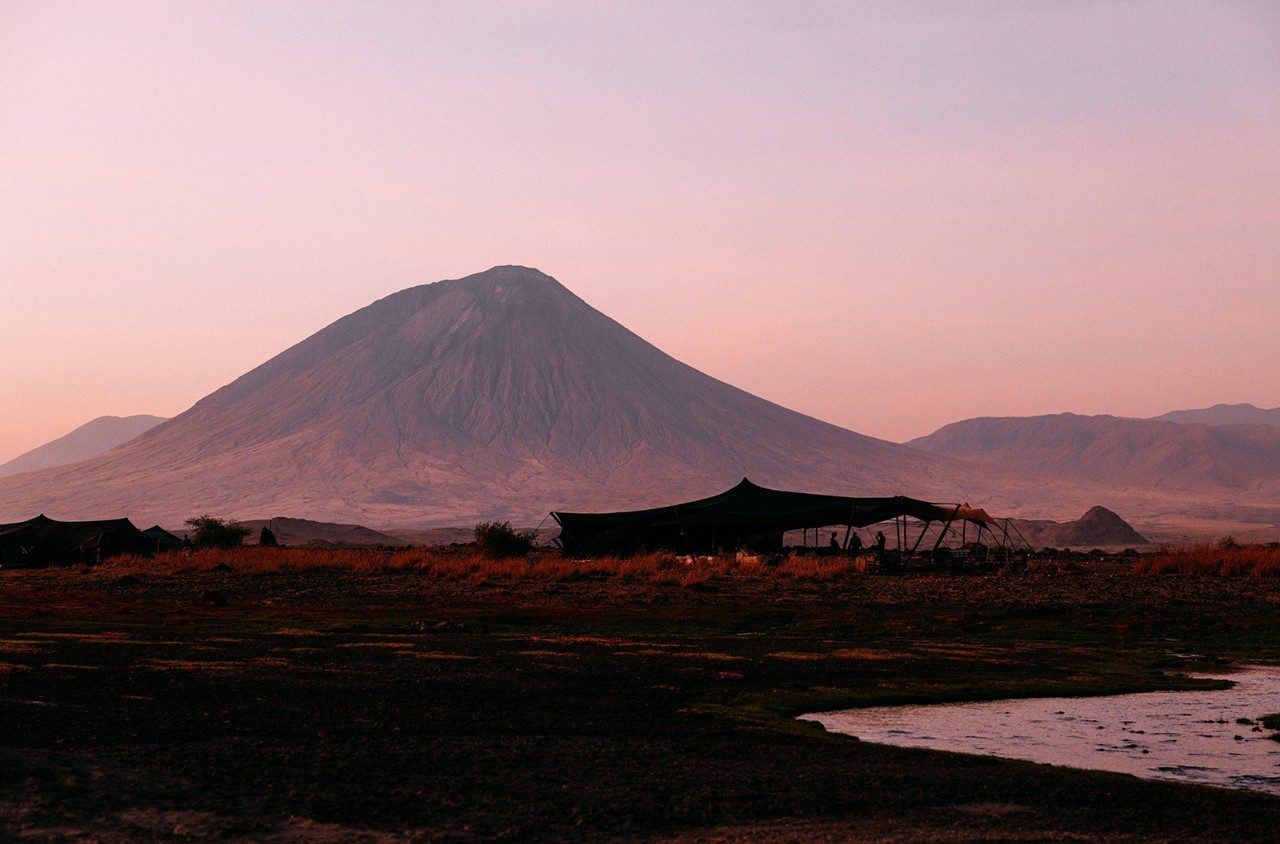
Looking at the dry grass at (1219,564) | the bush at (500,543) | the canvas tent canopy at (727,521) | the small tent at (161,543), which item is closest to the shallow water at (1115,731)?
the dry grass at (1219,564)

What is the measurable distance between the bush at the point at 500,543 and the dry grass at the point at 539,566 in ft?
20.7

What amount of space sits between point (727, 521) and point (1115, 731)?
33830 millimetres

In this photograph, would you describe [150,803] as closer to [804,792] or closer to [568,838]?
[568,838]

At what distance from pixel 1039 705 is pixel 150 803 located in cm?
1065

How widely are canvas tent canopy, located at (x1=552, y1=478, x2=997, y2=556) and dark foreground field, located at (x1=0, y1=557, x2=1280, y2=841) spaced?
15.2 meters

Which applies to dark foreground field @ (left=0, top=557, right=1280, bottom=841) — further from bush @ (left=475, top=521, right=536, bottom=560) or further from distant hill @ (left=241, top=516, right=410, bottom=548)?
distant hill @ (left=241, top=516, right=410, bottom=548)

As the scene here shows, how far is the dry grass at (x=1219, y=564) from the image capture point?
39984mm

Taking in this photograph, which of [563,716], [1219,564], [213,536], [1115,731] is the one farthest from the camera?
[213,536]

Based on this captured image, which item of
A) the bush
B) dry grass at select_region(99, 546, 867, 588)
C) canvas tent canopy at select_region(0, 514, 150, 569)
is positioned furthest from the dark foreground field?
the bush

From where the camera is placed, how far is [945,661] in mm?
20844

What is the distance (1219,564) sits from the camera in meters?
42.1

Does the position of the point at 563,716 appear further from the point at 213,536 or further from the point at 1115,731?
the point at 213,536

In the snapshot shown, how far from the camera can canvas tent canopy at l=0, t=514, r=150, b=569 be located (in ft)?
163

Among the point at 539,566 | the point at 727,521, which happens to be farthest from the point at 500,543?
the point at 539,566
